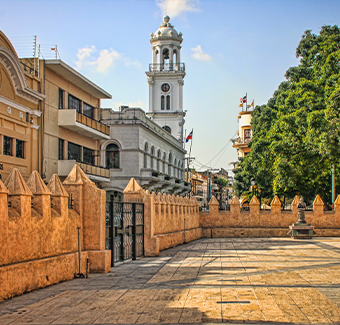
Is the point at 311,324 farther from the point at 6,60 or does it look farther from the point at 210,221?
the point at 210,221

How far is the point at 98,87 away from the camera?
3259 cm

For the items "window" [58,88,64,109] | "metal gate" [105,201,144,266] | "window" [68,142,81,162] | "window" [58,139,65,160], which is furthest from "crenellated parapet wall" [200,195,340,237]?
"metal gate" [105,201,144,266]

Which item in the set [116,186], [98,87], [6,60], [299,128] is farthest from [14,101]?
[116,186]

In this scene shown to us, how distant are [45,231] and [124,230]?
443 cm

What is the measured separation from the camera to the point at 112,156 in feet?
131

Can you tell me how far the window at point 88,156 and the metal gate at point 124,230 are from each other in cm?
1799

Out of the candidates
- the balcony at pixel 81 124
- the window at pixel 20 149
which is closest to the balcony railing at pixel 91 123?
the balcony at pixel 81 124

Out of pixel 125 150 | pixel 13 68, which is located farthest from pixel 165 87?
pixel 13 68

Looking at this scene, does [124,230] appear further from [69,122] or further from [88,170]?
[88,170]

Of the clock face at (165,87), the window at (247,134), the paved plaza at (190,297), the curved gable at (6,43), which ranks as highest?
the clock face at (165,87)

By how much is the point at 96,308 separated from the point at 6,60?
655 inches

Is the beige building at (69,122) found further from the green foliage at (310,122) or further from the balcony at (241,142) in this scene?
the balcony at (241,142)

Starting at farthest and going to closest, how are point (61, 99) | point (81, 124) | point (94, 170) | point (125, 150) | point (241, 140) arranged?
point (241, 140)
point (125, 150)
point (94, 170)
point (81, 124)
point (61, 99)

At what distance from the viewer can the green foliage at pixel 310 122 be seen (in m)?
22.4
